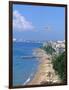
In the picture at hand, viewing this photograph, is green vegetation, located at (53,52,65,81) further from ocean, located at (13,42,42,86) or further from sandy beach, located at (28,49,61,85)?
ocean, located at (13,42,42,86)

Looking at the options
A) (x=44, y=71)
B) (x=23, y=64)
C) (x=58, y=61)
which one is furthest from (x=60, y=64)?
(x=23, y=64)

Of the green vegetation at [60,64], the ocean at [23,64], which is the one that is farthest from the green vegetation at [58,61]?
the ocean at [23,64]

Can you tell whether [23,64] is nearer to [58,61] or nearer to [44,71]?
[44,71]

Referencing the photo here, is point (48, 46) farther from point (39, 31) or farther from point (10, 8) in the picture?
point (10, 8)

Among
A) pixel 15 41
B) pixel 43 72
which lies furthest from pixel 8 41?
pixel 43 72

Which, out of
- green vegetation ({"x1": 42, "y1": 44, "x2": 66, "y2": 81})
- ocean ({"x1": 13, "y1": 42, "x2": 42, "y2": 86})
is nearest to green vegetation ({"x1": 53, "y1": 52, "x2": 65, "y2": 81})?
green vegetation ({"x1": 42, "y1": 44, "x2": 66, "y2": 81})
